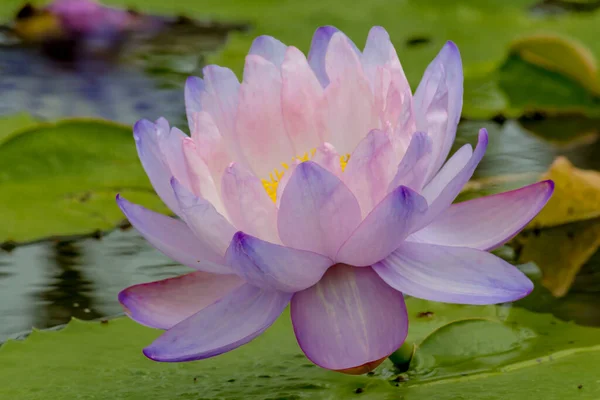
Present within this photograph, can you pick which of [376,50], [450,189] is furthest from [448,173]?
[376,50]

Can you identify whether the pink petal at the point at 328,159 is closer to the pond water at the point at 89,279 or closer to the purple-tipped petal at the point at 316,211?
the purple-tipped petal at the point at 316,211

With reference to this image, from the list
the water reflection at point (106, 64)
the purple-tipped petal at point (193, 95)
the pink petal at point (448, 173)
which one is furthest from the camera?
the water reflection at point (106, 64)

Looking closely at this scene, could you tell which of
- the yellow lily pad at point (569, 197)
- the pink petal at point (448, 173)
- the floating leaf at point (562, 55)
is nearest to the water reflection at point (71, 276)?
the pink petal at point (448, 173)

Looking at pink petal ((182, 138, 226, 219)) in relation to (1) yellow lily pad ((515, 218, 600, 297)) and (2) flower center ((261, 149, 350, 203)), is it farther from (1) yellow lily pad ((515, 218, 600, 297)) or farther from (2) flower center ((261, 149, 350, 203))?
(1) yellow lily pad ((515, 218, 600, 297))

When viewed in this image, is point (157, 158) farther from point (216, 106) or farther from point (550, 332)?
point (550, 332)

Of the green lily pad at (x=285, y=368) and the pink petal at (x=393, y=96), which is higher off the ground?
the pink petal at (x=393, y=96)

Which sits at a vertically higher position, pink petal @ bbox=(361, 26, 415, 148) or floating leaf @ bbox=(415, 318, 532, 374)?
pink petal @ bbox=(361, 26, 415, 148)

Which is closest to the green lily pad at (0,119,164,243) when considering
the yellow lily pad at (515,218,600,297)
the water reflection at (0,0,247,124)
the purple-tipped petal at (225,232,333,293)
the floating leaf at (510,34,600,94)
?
the water reflection at (0,0,247,124)
